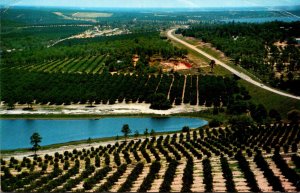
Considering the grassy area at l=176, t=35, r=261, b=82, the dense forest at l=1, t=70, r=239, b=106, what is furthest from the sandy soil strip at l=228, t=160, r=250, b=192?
the grassy area at l=176, t=35, r=261, b=82

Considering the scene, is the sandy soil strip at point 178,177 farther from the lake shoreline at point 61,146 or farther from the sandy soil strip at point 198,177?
the lake shoreline at point 61,146

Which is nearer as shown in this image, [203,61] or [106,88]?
[106,88]

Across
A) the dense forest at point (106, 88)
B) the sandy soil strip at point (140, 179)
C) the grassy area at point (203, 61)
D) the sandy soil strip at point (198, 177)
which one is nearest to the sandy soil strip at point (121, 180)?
the sandy soil strip at point (140, 179)

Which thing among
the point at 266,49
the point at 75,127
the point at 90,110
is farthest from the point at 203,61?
the point at 75,127

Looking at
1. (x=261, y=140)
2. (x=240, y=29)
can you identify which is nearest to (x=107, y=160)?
(x=261, y=140)

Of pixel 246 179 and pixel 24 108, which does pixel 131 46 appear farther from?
pixel 246 179

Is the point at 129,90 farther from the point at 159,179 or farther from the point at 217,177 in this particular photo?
the point at 217,177
